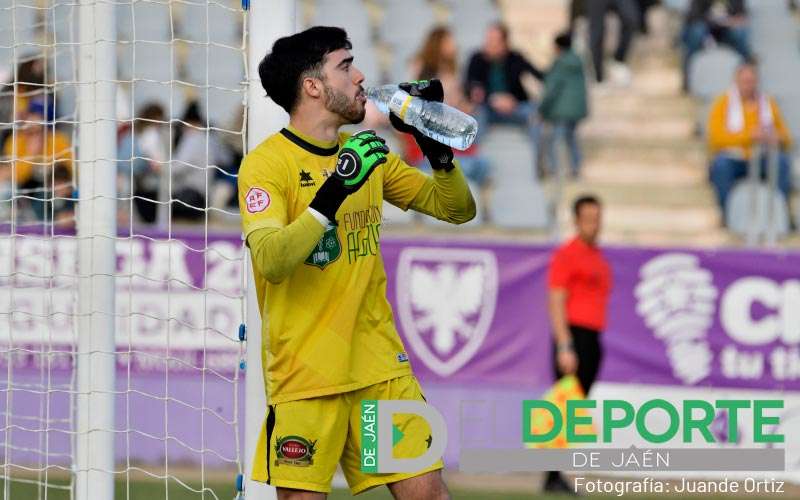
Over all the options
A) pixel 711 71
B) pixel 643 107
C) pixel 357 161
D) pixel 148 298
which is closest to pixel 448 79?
pixel 643 107

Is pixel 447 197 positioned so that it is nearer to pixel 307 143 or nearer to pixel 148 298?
pixel 307 143

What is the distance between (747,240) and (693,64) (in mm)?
2869

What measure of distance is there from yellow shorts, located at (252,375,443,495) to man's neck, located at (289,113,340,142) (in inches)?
33.4

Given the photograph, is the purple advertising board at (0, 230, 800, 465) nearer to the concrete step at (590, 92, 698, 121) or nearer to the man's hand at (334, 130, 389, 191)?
the concrete step at (590, 92, 698, 121)

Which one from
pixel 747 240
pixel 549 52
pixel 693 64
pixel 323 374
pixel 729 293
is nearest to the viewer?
pixel 323 374

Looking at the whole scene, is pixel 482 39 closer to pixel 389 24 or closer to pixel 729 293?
pixel 389 24

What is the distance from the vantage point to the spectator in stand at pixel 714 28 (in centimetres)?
1366

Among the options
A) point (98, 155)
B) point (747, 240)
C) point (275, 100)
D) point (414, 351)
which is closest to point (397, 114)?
point (275, 100)

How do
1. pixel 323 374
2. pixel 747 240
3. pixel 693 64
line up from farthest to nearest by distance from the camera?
1. pixel 693 64
2. pixel 747 240
3. pixel 323 374

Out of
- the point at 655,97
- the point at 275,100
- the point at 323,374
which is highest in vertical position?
the point at 655,97

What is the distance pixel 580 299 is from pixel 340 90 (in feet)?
→ 15.7

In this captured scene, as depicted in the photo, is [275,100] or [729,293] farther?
[729,293]

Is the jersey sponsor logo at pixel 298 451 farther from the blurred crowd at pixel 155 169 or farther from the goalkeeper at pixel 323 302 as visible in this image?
the blurred crowd at pixel 155 169

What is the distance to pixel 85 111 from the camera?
595 centimetres
